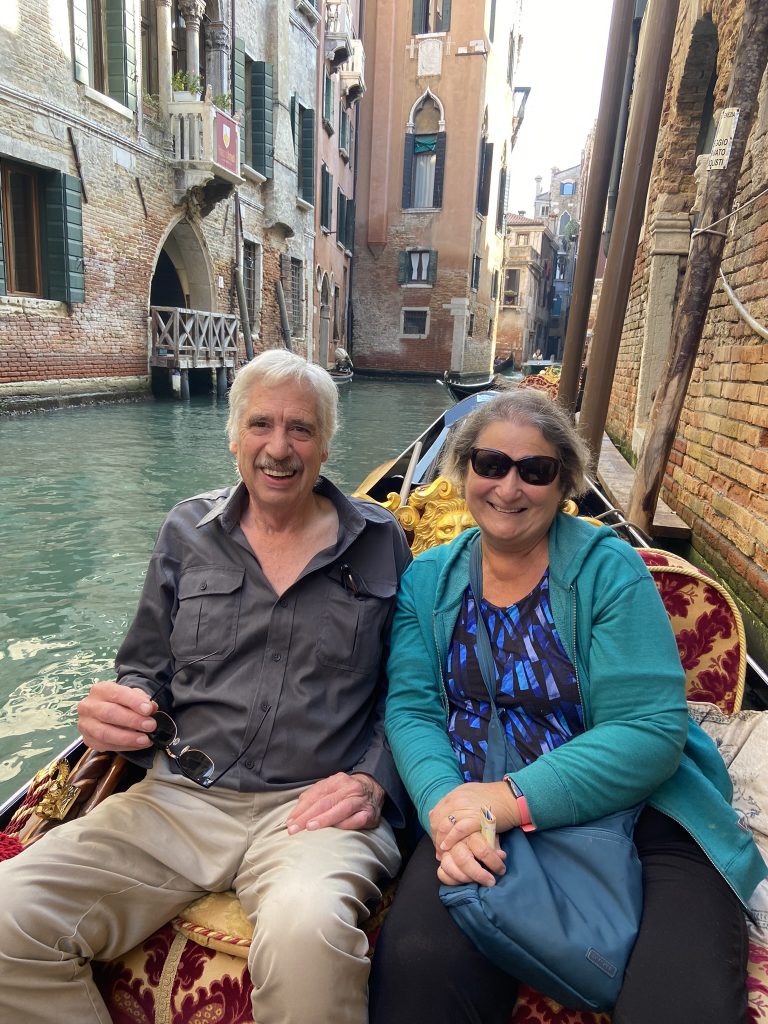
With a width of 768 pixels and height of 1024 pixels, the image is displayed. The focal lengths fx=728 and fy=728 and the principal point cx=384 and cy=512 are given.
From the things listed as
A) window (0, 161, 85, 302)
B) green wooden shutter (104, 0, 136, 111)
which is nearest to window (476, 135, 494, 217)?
green wooden shutter (104, 0, 136, 111)

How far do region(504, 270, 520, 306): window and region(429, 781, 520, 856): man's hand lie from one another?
107 ft

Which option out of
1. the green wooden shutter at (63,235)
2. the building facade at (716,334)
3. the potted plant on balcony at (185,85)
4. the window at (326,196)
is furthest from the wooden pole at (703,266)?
the window at (326,196)

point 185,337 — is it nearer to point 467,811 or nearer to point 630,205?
point 630,205

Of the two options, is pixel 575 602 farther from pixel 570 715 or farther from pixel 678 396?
pixel 678 396

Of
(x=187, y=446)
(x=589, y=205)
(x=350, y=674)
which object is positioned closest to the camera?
(x=350, y=674)

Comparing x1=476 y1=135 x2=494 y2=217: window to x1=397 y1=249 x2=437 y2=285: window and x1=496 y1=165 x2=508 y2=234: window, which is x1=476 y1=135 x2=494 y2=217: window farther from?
x1=496 y1=165 x2=508 y2=234: window

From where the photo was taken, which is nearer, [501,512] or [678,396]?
[501,512]

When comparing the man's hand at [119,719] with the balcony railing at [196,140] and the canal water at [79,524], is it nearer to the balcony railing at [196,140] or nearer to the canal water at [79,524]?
the canal water at [79,524]

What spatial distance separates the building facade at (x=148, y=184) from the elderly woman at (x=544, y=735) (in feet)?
A: 23.9

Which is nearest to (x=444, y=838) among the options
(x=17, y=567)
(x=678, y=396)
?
(x=678, y=396)

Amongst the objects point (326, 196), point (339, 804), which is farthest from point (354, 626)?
point (326, 196)

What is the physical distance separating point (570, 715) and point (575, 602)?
0.17 m

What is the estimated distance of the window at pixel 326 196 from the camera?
15.9 m

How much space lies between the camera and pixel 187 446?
22.8ft
